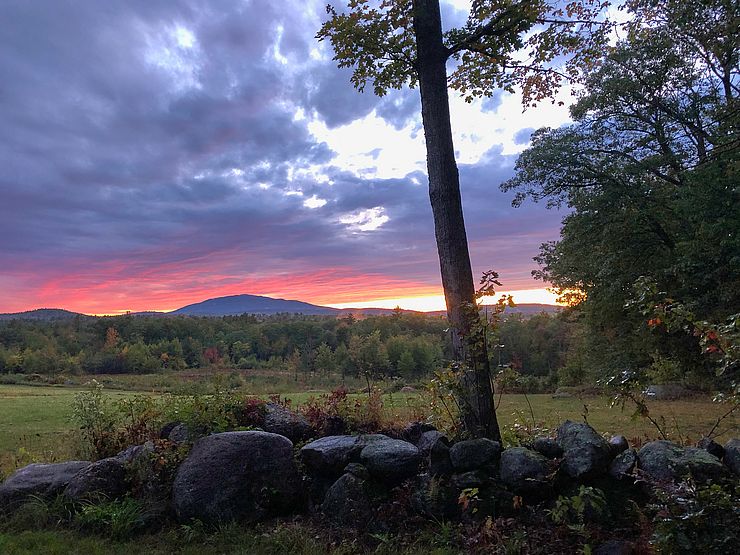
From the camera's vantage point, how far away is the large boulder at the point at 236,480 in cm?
498

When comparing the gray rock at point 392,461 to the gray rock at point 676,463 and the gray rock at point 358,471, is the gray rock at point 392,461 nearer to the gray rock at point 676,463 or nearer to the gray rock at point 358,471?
the gray rock at point 358,471

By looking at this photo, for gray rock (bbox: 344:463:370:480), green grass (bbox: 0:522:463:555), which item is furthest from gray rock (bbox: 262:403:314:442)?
green grass (bbox: 0:522:463:555)

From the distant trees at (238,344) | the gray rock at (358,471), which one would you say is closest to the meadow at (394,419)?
the gray rock at (358,471)

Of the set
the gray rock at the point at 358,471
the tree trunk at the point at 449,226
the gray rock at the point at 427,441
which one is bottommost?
the gray rock at the point at 358,471

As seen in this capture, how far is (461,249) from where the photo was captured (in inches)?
234

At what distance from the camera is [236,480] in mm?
5082

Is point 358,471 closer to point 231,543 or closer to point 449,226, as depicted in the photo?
point 231,543

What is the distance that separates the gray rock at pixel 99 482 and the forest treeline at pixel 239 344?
124 feet

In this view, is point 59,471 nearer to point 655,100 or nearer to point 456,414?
point 456,414

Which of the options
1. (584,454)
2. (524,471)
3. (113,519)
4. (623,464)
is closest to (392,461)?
(524,471)

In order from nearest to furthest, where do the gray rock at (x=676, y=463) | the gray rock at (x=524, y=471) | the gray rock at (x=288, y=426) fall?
the gray rock at (x=676, y=463) < the gray rock at (x=524, y=471) < the gray rock at (x=288, y=426)

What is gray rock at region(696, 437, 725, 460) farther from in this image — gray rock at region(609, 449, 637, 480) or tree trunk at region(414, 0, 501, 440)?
tree trunk at region(414, 0, 501, 440)

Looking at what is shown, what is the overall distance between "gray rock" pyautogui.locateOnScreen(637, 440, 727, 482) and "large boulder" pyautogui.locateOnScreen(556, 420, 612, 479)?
325 mm

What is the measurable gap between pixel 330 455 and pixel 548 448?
2.31 meters
